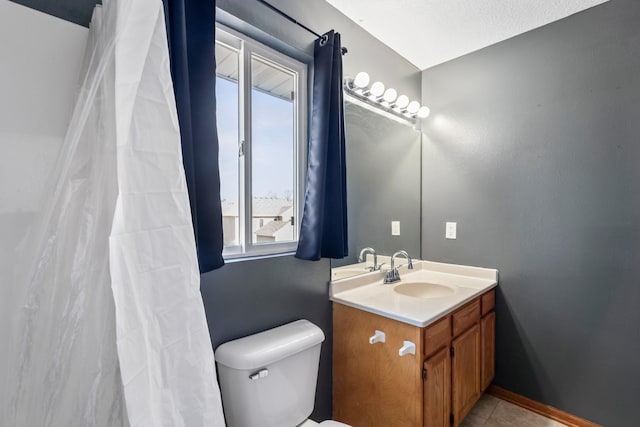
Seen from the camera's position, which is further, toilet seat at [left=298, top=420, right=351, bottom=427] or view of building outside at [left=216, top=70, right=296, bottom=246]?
view of building outside at [left=216, top=70, right=296, bottom=246]

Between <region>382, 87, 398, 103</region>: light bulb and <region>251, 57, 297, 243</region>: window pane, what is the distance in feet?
2.29

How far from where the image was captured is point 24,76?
27.8 inches

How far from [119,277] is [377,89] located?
1.74m

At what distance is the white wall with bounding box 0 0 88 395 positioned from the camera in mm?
677

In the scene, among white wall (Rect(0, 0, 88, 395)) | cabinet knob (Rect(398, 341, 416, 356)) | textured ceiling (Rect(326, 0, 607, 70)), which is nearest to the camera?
white wall (Rect(0, 0, 88, 395))

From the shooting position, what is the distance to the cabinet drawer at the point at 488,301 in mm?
1774

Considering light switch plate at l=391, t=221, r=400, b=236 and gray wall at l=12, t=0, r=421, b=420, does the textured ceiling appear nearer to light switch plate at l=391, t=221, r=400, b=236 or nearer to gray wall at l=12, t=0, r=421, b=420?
gray wall at l=12, t=0, r=421, b=420

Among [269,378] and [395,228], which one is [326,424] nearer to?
[269,378]

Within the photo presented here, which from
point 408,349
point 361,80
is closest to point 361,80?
point 361,80

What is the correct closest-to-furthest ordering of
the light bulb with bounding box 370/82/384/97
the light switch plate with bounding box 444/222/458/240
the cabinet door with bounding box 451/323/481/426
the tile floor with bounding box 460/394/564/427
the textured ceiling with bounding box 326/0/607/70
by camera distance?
the cabinet door with bounding box 451/323/481/426
the textured ceiling with bounding box 326/0/607/70
the tile floor with bounding box 460/394/564/427
the light bulb with bounding box 370/82/384/97
the light switch plate with bounding box 444/222/458/240

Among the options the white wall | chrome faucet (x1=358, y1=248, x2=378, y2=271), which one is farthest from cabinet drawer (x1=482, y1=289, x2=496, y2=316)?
the white wall

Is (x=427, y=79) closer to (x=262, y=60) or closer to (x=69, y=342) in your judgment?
(x=262, y=60)

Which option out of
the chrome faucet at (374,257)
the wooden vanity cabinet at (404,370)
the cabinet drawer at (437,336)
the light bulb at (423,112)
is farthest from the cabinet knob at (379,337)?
the light bulb at (423,112)

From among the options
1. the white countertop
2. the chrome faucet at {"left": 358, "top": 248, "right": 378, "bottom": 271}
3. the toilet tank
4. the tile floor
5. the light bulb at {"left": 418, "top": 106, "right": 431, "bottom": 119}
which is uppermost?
the light bulb at {"left": 418, "top": 106, "right": 431, "bottom": 119}
